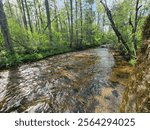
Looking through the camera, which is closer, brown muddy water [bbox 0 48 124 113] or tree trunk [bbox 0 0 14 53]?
brown muddy water [bbox 0 48 124 113]

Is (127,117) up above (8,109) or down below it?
above

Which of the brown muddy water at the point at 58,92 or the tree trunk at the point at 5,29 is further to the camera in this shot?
the tree trunk at the point at 5,29

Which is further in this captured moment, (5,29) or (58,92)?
(5,29)

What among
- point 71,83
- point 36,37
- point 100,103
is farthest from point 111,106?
point 36,37

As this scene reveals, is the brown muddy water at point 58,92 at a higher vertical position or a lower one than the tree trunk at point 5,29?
lower

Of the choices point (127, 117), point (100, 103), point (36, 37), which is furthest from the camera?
point (36, 37)

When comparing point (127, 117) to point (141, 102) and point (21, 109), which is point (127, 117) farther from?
point (21, 109)

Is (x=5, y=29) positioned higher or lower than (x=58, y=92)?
higher

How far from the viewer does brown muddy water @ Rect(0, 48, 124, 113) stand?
4938mm

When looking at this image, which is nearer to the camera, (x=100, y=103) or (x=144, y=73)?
(x=144, y=73)

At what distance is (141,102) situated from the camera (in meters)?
2.65

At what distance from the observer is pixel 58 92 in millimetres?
6012

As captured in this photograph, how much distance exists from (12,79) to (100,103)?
436 cm

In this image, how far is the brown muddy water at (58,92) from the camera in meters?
4.94
